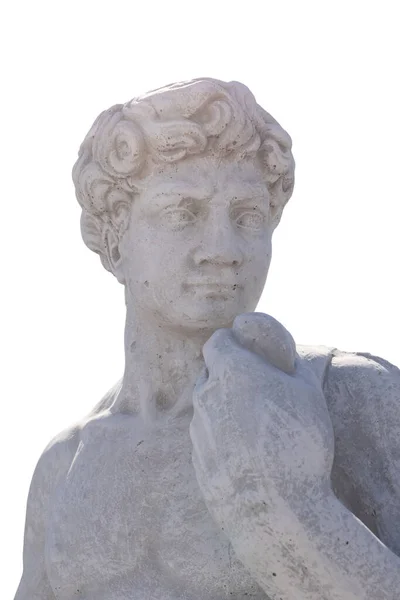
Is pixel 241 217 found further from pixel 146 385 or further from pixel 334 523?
pixel 334 523

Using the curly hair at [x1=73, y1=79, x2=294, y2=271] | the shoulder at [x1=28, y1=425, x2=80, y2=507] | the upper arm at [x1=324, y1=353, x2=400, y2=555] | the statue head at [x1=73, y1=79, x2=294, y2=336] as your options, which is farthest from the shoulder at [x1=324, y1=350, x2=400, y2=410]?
the shoulder at [x1=28, y1=425, x2=80, y2=507]

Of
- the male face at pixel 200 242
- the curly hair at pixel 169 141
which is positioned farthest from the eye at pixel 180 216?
the curly hair at pixel 169 141

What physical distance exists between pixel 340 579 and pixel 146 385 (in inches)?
53.8

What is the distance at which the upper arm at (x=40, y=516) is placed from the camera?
255 inches

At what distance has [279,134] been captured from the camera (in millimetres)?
6176

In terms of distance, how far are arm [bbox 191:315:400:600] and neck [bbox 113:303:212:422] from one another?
768 mm

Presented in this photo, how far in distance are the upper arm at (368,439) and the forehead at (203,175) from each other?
0.83 meters

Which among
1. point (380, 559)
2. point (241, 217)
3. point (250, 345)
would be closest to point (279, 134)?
point (241, 217)

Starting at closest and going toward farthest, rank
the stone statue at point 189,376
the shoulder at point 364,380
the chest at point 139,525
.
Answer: the stone statue at point 189,376 → the chest at point 139,525 → the shoulder at point 364,380

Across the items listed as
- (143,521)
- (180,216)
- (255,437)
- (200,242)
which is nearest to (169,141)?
(180,216)

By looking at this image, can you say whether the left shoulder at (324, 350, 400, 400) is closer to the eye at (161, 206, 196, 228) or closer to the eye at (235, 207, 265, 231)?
the eye at (235, 207, 265, 231)

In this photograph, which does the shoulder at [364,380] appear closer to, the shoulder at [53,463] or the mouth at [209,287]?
the mouth at [209,287]

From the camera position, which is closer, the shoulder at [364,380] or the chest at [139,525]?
the chest at [139,525]

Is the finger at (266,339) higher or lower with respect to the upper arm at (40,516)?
higher
